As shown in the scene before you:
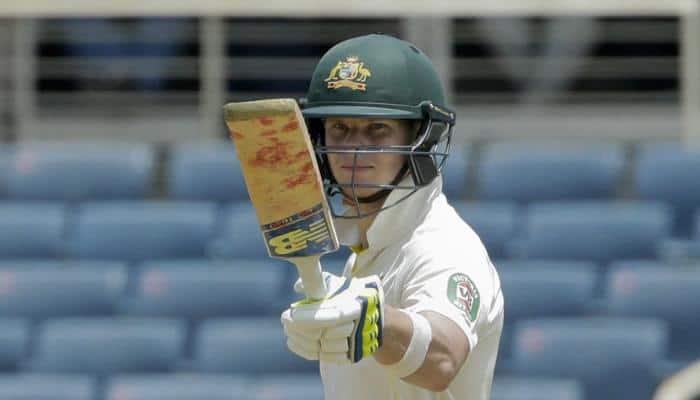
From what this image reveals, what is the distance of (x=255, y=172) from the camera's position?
1914 mm

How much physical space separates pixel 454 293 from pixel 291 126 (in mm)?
503

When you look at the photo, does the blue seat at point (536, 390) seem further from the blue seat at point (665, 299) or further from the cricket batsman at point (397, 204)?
the cricket batsman at point (397, 204)

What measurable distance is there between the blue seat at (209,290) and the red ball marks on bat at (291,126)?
13.3 feet

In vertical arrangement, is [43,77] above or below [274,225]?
below

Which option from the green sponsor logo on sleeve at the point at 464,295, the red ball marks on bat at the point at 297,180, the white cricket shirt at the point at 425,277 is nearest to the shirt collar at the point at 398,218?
the white cricket shirt at the point at 425,277

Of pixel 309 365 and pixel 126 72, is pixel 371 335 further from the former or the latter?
pixel 126 72

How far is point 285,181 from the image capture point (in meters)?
1.92

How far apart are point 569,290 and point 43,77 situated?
3293 mm

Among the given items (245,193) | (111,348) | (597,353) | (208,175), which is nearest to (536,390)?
(597,353)

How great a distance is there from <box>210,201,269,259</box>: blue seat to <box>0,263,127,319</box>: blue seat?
0.46 metres

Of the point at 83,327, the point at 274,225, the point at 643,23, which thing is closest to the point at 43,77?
the point at 83,327

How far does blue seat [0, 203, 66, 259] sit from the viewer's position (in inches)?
251

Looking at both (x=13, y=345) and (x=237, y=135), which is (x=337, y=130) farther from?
(x=13, y=345)

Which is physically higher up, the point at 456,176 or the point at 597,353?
the point at 456,176
